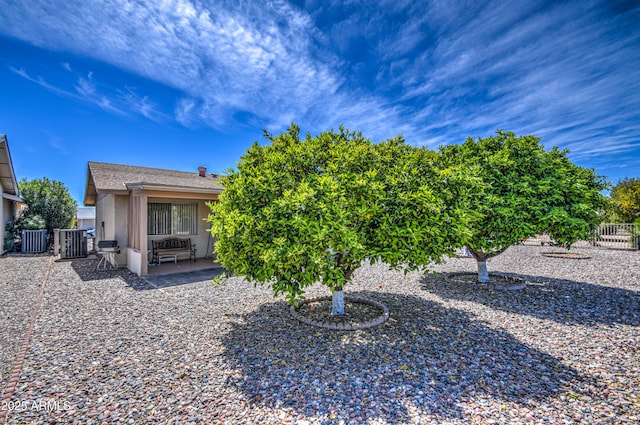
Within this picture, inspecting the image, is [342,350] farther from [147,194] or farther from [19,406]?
[147,194]

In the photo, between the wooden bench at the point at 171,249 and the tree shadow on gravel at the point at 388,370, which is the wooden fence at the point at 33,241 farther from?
the tree shadow on gravel at the point at 388,370

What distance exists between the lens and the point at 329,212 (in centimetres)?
399

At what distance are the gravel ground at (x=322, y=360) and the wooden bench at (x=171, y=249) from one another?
12.3ft

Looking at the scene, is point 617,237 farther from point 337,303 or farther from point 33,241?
point 33,241

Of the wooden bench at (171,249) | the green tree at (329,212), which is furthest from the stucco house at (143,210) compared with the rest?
the green tree at (329,212)

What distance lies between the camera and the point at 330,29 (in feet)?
27.8

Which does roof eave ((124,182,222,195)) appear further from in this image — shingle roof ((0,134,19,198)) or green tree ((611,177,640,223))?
green tree ((611,177,640,223))

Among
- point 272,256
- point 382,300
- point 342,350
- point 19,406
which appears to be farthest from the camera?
point 382,300

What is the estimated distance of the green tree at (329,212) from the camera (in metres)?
3.94

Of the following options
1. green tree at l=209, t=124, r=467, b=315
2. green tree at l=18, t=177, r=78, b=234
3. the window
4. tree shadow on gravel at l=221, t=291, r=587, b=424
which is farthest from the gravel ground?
green tree at l=18, t=177, r=78, b=234

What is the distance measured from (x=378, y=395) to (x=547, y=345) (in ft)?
10.1

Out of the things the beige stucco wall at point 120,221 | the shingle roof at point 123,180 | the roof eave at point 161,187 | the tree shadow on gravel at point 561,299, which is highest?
the shingle roof at point 123,180

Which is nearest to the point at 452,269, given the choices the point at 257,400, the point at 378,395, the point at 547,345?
the point at 547,345

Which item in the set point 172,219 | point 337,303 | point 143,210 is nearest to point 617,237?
point 337,303
